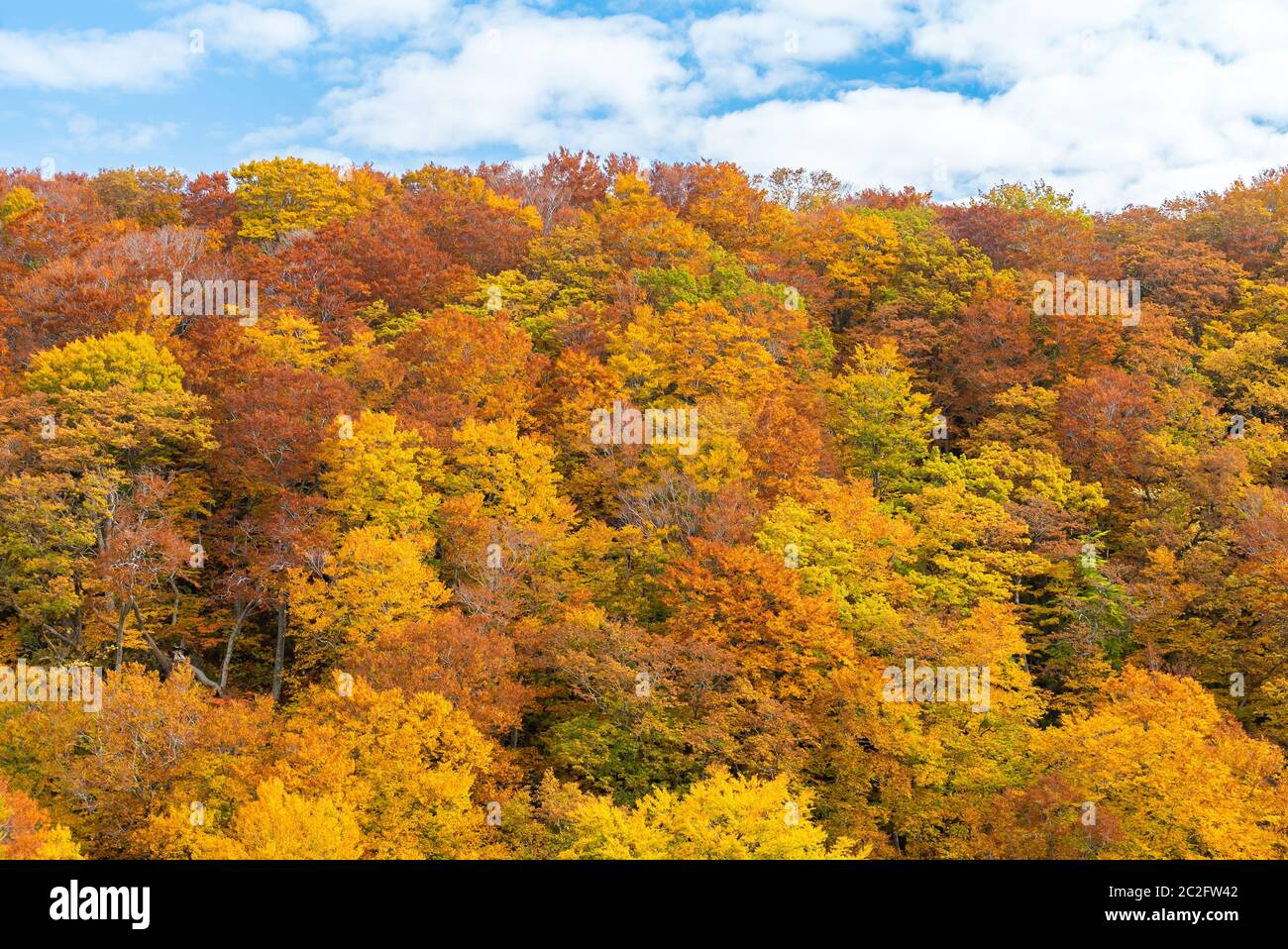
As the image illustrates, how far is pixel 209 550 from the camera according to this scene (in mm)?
36094

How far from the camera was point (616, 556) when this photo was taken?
3744 centimetres

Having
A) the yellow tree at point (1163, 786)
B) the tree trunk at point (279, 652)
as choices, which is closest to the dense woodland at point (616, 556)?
the yellow tree at point (1163, 786)

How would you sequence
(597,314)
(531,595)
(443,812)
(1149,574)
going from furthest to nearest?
→ (597,314) → (1149,574) → (531,595) → (443,812)

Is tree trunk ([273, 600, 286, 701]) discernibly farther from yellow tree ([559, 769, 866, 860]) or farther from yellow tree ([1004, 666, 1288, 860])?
yellow tree ([1004, 666, 1288, 860])

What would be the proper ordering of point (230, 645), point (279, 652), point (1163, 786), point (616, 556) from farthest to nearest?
1. point (616, 556)
2. point (279, 652)
3. point (230, 645)
4. point (1163, 786)

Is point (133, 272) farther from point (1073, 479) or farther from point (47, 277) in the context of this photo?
point (1073, 479)

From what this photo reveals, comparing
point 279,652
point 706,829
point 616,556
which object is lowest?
point 706,829

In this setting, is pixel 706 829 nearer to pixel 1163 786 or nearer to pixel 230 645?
Result: pixel 1163 786

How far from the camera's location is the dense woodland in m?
25.9

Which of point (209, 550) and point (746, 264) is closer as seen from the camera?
point (209, 550)

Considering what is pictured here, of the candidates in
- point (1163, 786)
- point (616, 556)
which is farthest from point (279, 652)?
point (1163, 786)

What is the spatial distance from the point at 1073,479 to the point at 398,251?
34037 millimetres

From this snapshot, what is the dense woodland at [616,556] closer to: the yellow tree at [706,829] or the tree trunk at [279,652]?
the yellow tree at [706,829]

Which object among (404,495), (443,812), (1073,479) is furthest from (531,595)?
(1073,479)
